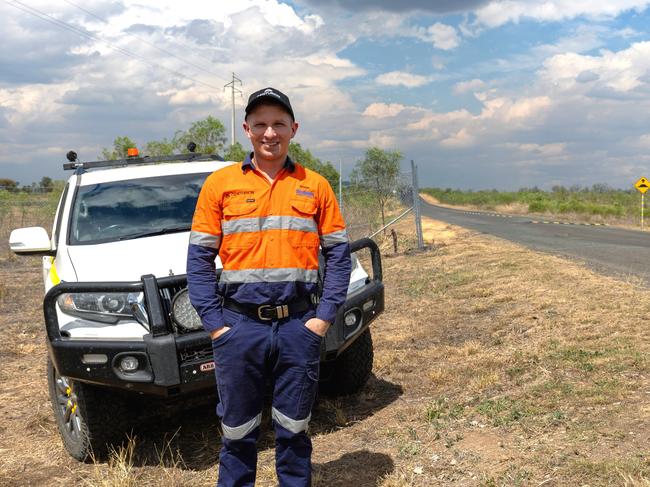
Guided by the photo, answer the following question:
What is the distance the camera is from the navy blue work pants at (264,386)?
8.79ft

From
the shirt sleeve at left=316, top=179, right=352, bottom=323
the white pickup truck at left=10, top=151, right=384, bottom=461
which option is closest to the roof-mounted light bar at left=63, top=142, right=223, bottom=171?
the white pickup truck at left=10, top=151, right=384, bottom=461

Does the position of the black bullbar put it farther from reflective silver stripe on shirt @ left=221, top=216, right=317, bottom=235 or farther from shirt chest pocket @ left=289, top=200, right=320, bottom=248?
shirt chest pocket @ left=289, top=200, right=320, bottom=248

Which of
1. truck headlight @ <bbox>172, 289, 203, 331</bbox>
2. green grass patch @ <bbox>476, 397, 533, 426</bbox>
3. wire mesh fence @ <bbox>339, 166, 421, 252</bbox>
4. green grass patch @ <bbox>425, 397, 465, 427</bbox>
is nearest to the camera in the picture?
truck headlight @ <bbox>172, 289, 203, 331</bbox>

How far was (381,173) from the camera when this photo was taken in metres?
16.2

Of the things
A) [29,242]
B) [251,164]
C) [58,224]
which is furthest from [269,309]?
[58,224]

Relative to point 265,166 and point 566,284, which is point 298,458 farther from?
point 566,284

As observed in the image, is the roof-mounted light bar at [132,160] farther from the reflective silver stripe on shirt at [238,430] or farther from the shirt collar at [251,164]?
the reflective silver stripe on shirt at [238,430]

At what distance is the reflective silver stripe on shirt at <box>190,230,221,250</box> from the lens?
2727 millimetres

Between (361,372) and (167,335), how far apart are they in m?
1.84

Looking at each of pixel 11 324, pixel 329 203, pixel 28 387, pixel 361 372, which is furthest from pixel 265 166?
pixel 11 324

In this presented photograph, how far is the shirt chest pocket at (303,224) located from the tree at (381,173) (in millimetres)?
12963

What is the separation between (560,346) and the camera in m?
5.30

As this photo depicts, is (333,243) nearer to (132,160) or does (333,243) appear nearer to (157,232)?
(157,232)

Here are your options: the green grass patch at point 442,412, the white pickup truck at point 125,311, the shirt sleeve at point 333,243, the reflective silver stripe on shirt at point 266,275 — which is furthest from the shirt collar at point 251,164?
the green grass patch at point 442,412
